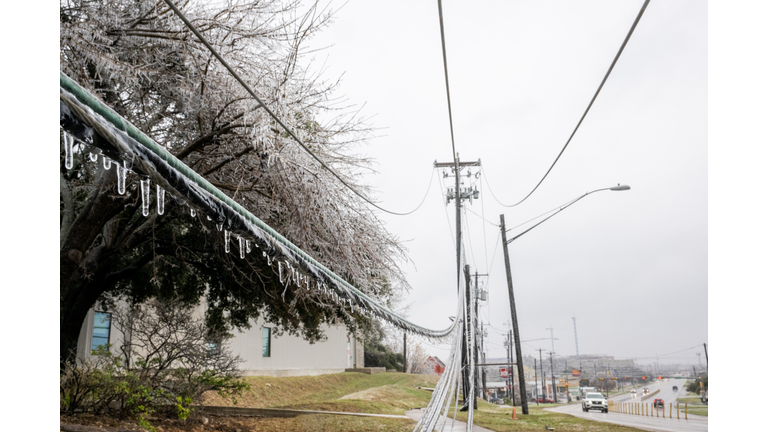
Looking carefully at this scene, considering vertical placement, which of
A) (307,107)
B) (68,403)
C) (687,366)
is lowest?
(687,366)

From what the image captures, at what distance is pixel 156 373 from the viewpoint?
7961 mm

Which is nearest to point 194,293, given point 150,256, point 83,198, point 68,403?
point 150,256

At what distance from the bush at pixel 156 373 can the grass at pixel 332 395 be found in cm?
323

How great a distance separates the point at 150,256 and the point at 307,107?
4103 millimetres

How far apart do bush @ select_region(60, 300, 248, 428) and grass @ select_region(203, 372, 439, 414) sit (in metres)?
3.23

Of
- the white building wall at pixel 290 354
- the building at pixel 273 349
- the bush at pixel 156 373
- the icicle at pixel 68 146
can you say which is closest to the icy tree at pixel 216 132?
the bush at pixel 156 373

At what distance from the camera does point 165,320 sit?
816cm

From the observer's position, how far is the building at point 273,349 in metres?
14.4

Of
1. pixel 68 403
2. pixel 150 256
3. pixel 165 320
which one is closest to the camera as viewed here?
pixel 68 403

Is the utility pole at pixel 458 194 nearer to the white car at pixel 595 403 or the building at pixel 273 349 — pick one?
the building at pixel 273 349

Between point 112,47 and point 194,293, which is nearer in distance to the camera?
point 112,47

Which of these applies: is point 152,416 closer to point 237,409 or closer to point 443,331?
point 237,409

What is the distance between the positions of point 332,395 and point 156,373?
13.8 m

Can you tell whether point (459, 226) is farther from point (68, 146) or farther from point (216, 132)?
point (68, 146)
